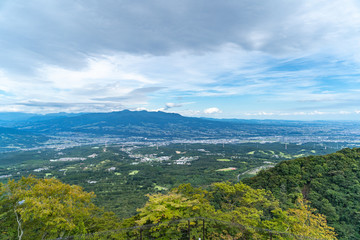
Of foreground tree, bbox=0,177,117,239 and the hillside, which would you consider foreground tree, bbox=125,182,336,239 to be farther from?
the hillside

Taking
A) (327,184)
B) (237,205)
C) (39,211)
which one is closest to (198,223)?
(39,211)

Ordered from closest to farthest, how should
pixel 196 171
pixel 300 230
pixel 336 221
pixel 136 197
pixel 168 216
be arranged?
pixel 168 216 → pixel 300 230 → pixel 336 221 → pixel 136 197 → pixel 196 171

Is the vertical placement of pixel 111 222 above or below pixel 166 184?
above

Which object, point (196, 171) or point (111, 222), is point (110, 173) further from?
point (111, 222)

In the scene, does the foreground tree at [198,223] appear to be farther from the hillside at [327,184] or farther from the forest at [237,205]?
the hillside at [327,184]

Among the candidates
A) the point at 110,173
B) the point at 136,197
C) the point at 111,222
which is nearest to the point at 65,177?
the point at 110,173

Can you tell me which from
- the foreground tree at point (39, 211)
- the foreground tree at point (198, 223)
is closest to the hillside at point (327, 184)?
the foreground tree at point (198, 223)
